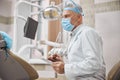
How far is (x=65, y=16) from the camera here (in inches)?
85.2

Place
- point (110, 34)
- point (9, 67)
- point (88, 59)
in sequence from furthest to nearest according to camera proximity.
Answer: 1. point (110, 34)
2. point (88, 59)
3. point (9, 67)

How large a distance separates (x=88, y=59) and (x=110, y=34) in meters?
0.74

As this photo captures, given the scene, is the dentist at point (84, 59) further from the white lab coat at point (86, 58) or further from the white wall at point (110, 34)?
the white wall at point (110, 34)

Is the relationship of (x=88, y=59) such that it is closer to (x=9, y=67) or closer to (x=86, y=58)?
(x=86, y=58)

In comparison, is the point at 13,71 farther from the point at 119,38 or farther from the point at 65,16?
the point at 119,38

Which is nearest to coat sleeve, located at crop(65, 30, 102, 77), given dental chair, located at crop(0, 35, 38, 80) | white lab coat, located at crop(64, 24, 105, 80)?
white lab coat, located at crop(64, 24, 105, 80)

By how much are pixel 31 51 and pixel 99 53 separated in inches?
61.7

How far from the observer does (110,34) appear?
2385 mm

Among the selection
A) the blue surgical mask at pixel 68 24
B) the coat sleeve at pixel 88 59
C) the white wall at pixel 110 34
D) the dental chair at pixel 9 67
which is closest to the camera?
the dental chair at pixel 9 67

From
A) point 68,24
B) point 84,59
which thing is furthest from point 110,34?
point 84,59

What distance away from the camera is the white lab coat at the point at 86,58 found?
1.76 metres

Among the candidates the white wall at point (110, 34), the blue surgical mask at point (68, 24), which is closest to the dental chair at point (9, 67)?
the blue surgical mask at point (68, 24)

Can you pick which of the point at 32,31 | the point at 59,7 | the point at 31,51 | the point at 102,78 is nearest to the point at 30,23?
the point at 32,31

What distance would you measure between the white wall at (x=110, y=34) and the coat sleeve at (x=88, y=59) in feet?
1.80
